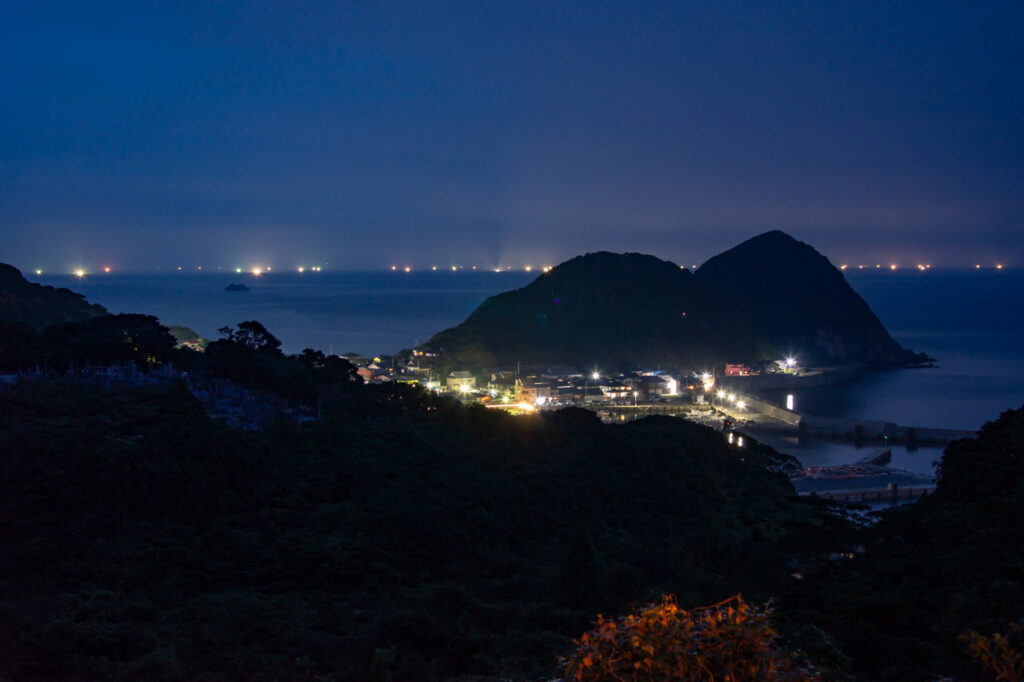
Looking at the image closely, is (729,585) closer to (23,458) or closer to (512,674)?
(512,674)

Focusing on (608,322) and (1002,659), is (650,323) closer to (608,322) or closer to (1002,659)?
(608,322)

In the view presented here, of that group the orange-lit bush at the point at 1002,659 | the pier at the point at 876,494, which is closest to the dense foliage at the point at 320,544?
the orange-lit bush at the point at 1002,659

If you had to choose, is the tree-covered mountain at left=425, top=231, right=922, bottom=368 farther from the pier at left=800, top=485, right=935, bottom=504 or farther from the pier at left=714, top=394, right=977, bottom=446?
the pier at left=800, top=485, right=935, bottom=504

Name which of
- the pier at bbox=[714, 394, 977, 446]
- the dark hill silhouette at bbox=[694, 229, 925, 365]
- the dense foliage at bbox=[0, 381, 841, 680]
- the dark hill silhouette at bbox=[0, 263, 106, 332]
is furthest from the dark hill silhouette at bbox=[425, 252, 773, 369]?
the dense foliage at bbox=[0, 381, 841, 680]

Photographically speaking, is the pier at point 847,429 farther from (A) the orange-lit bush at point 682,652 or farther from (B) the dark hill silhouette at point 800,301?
(A) the orange-lit bush at point 682,652

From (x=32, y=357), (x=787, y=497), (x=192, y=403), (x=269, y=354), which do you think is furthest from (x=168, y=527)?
(x=787, y=497)
